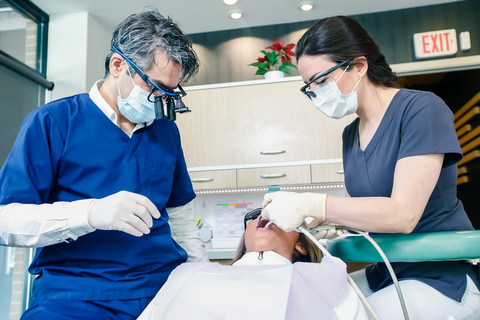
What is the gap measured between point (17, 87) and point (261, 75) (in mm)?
1920

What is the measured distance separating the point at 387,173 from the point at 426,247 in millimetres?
298

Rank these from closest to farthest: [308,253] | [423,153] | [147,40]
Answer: [423,153]
[147,40]
[308,253]

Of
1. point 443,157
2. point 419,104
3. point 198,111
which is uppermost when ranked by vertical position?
point 198,111

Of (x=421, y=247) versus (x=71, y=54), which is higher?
(x=71, y=54)

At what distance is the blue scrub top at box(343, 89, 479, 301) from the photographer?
1044 millimetres

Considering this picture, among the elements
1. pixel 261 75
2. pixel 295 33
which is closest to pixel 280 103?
pixel 261 75

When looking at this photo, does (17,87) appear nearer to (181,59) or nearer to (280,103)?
(280,103)

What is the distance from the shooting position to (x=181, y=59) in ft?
4.38

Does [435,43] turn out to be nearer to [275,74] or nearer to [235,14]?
[275,74]

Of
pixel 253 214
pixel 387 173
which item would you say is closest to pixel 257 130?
pixel 253 214

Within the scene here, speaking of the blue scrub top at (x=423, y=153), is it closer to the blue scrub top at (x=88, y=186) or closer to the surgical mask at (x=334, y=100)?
the surgical mask at (x=334, y=100)

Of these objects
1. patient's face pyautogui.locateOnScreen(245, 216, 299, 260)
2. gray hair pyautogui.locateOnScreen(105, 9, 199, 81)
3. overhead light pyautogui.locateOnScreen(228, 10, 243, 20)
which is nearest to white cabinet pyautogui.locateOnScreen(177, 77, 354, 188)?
overhead light pyautogui.locateOnScreen(228, 10, 243, 20)

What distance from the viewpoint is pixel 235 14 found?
335cm

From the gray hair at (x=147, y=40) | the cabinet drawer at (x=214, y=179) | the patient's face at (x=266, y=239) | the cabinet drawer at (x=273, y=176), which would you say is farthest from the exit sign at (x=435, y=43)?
the gray hair at (x=147, y=40)
